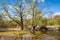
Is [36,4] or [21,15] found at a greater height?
[36,4]

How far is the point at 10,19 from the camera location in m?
40.0

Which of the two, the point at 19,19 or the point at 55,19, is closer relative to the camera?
the point at 19,19

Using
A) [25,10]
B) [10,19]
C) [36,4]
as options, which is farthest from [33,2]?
[10,19]

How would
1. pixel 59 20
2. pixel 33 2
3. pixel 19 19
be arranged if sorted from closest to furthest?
pixel 33 2 < pixel 19 19 < pixel 59 20

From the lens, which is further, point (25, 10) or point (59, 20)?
point (59, 20)

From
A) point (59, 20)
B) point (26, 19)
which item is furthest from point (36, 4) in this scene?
point (59, 20)

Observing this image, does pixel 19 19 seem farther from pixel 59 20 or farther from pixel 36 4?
pixel 59 20

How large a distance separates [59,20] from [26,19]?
97.0 ft

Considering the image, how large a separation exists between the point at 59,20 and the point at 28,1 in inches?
1264

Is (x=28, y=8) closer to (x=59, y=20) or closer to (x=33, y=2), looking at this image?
(x=33, y=2)

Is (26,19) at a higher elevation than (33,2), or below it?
below

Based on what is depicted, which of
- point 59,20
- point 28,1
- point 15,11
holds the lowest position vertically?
point 59,20

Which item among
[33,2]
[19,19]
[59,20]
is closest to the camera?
[33,2]

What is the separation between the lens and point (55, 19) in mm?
67688
